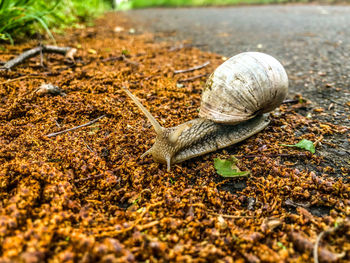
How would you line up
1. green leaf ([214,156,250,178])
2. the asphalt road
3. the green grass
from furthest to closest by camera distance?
the green grass
the asphalt road
green leaf ([214,156,250,178])

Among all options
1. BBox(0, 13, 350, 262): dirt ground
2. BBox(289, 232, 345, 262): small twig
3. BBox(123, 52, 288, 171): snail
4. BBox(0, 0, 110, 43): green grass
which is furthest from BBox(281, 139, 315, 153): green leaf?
BBox(0, 0, 110, 43): green grass

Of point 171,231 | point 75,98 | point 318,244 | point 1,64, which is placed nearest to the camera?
point 318,244

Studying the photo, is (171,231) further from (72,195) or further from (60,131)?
(60,131)

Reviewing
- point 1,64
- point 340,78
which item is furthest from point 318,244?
point 1,64

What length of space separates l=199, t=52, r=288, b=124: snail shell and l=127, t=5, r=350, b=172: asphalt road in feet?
2.65

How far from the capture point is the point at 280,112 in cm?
305

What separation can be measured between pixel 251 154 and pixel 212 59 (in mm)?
2849

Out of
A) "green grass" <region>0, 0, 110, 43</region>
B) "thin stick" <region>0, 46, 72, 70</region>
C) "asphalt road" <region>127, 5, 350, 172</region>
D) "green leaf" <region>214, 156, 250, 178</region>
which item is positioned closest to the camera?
"green leaf" <region>214, 156, 250, 178</region>

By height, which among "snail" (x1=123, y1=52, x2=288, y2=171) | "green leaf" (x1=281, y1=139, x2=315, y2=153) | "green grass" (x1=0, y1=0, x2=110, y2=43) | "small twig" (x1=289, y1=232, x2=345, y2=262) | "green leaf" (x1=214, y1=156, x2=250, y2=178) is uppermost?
"green grass" (x1=0, y1=0, x2=110, y2=43)

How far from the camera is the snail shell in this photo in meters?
2.45

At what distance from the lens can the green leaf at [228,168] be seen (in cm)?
214

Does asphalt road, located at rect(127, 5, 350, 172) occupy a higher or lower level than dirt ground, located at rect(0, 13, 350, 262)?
higher

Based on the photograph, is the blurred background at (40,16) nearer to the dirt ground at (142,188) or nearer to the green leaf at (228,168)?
the dirt ground at (142,188)

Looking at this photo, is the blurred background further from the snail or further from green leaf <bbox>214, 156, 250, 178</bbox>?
green leaf <bbox>214, 156, 250, 178</bbox>
